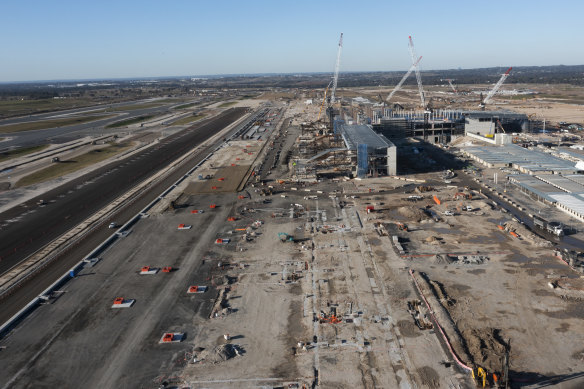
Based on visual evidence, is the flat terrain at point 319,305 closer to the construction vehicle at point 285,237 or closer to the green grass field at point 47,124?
the construction vehicle at point 285,237

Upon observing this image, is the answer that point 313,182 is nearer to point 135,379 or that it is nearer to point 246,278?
point 246,278

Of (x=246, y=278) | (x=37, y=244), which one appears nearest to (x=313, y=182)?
(x=246, y=278)

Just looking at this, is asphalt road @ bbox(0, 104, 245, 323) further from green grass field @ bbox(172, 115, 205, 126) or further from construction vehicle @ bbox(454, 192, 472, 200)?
construction vehicle @ bbox(454, 192, 472, 200)

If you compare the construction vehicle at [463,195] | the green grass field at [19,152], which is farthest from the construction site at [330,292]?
the green grass field at [19,152]

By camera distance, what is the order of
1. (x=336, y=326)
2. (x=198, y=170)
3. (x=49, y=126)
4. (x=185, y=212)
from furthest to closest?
(x=49, y=126), (x=198, y=170), (x=185, y=212), (x=336, y=326)

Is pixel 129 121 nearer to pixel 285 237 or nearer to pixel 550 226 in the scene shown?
pixel 285 237

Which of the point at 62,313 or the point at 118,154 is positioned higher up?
the point at 118,154
